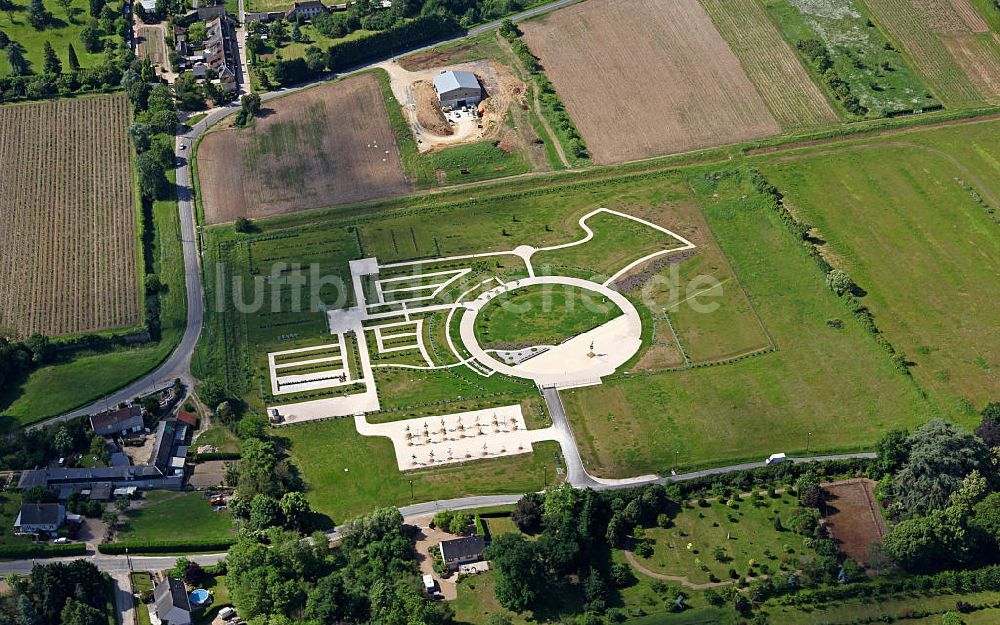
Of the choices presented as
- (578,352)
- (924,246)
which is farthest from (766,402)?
(924,246)

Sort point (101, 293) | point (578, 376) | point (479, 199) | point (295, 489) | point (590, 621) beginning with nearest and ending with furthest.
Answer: point (590, 621) < point (295, 489) < point (578, 376) < point (101, 293) < point (479, 199)

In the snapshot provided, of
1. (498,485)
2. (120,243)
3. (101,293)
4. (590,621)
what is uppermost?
(120,243)

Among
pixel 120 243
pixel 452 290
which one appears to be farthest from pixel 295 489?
pixel 120 243

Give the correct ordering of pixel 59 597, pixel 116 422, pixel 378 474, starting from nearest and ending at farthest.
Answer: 1. pixel 59 597
2. pixel 378 474
3. pixel 116 422

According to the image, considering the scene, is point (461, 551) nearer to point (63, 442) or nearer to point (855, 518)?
point (855, 518)

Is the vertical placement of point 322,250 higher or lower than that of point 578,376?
higher

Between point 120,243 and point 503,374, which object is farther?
point 120,243

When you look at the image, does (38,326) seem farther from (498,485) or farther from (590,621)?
(590,621)

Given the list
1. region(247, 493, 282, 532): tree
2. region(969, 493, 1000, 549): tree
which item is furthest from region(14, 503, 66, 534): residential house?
region(969, 493, 1000, 549): tree

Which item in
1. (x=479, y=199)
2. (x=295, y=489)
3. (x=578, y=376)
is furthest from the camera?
(x=479, y=199)
